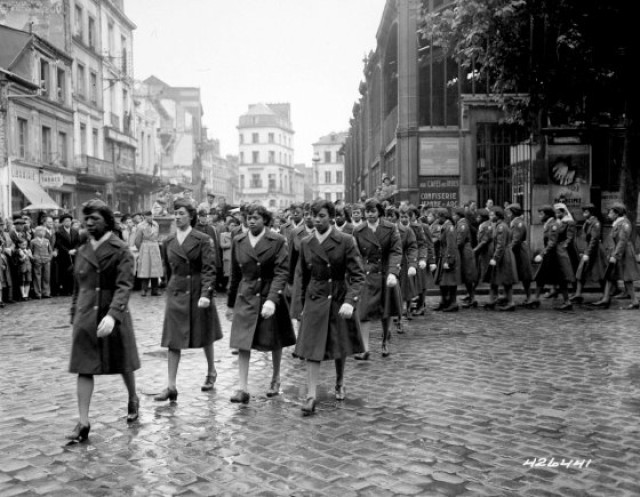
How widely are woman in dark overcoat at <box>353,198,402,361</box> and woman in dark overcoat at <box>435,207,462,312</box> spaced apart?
4.29 m

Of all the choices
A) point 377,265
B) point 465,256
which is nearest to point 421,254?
point 465,256

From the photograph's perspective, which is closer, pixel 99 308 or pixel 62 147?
pixel 99 308

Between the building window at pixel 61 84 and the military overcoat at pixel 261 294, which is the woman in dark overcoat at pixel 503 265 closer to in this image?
the military overcoat at pixel 261 294

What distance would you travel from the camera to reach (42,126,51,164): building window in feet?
115

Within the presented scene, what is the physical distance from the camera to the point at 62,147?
37.8m

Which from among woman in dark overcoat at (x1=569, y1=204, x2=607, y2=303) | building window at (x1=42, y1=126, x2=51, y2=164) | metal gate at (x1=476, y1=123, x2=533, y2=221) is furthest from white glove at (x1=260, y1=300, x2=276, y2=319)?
building window at (x1=42, y1=126, x2=51, y2=164)

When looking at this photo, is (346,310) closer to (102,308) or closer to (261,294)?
(261,294)

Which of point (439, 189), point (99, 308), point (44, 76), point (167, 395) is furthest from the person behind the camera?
point (44, 76)

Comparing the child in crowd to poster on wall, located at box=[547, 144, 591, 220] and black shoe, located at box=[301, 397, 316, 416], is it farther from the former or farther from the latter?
poster on wall, located at box=[547, 144, 591, 220]

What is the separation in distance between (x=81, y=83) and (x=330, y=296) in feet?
129

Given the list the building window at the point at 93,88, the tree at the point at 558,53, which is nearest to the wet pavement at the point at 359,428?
the tree at the point at 558,53

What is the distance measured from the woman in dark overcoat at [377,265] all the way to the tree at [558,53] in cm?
862

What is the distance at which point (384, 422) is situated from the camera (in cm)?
616

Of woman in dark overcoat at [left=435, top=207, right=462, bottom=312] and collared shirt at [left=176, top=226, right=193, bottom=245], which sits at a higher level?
collared shirt at [left=176, top=226, right=193, bottom=245]
